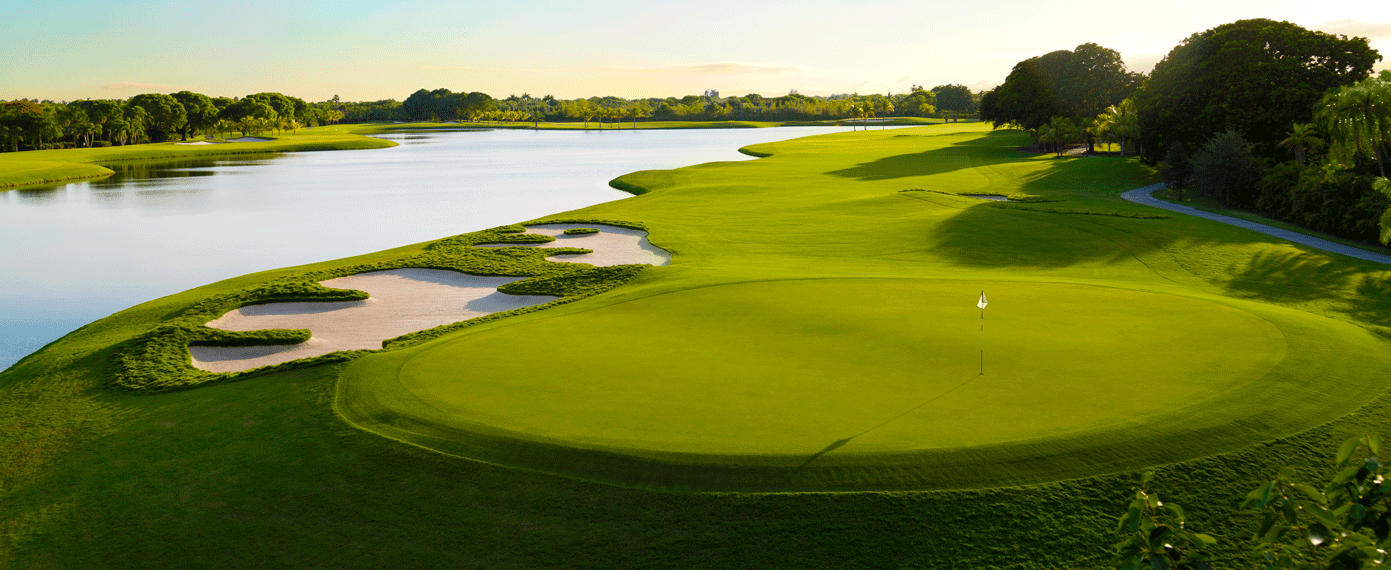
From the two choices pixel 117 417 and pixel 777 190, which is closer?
pixel 117 417

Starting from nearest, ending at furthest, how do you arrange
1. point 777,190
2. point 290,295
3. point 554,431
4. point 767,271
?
point 554,431 < point 290,295 < point 767,271 < point 777,190

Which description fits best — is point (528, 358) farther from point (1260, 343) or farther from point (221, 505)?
point (1260, 343)

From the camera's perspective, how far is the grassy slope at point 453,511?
332 inches

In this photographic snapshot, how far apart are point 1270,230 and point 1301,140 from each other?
41.1ft

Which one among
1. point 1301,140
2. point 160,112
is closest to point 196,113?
point 160,112

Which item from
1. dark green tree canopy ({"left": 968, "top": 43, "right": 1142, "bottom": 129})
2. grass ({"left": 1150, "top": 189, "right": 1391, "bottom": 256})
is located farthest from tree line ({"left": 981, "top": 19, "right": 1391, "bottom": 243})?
dark green tree canopy ({"left": 968, "top": 43, "right": 1142, "bottom": 129})

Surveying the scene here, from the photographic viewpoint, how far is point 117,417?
12664 mm

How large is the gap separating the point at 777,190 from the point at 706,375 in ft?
125

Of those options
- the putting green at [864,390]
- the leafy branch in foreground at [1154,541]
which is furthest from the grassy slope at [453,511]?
the leafy branch in foreground at [1154,541]

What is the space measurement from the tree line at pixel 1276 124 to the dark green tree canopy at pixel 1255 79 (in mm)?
58

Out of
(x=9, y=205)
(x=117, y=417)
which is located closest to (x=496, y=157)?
(x=9, y=205)

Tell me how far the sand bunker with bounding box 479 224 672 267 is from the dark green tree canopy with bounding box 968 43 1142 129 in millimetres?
65278

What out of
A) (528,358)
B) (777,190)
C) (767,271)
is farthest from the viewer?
(777,190)

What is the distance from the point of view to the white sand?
16656 mm
